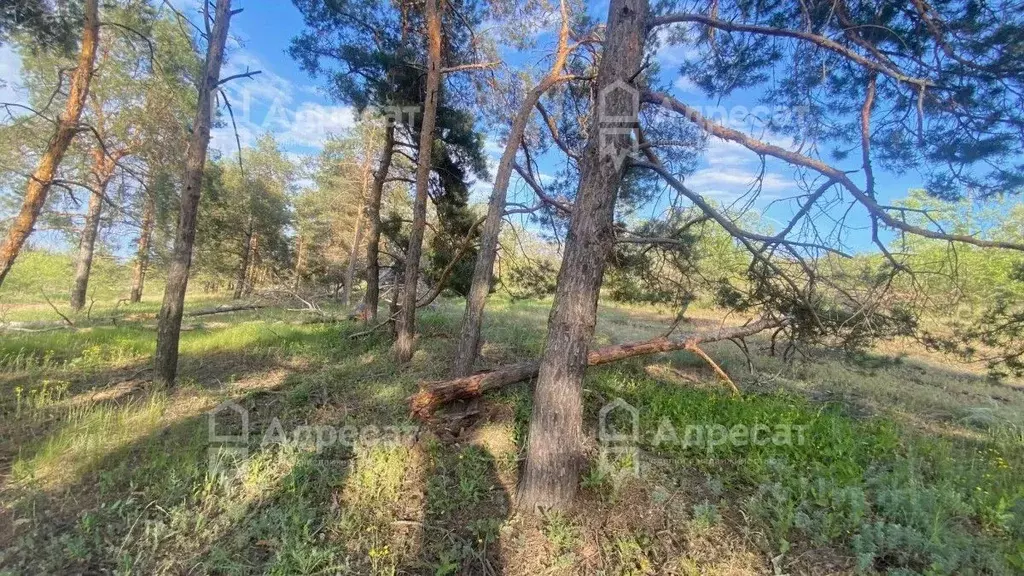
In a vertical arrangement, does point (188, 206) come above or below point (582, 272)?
above

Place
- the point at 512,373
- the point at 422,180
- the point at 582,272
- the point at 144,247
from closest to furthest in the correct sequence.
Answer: the point at 582,272 → the point at 512,373 → the point at 422,180 → the point at 144,247

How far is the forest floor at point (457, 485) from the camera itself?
259cm

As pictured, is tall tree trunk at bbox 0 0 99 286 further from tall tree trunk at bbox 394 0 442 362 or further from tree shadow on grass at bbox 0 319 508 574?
tall tree trunk at bbox 394 0 442 362

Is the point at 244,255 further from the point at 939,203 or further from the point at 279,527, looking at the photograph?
the point at 939,203

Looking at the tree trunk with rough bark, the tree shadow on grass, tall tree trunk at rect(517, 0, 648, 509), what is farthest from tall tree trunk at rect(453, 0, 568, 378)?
the tree trunk with rough bark

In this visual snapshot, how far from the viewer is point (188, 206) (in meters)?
5.12

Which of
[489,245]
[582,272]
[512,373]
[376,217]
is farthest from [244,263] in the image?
[582,272]

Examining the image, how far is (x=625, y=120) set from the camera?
2969 millimetres

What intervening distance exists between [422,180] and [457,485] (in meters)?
5.06

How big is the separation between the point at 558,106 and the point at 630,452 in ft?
19.6

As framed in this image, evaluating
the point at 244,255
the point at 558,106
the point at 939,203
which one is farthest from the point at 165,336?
the point at 244,255

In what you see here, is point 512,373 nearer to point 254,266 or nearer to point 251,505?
point 251,505

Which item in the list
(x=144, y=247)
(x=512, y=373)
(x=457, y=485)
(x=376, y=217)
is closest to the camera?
(x=457, y=485)

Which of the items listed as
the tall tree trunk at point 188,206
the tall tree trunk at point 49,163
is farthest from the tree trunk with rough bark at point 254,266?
the tall tree trunk at point 188,206
